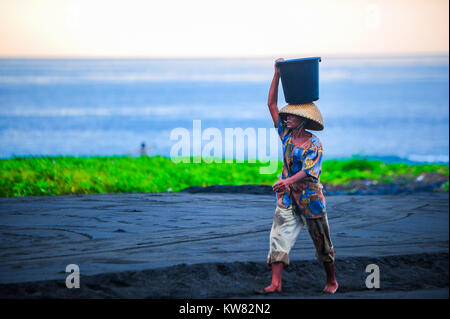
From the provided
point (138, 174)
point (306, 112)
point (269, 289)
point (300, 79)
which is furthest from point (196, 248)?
point (138, 174)

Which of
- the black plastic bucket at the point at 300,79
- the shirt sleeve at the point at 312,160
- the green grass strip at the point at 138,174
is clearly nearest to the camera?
the shirt sleeve at the point at 312,160

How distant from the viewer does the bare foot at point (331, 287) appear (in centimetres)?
557

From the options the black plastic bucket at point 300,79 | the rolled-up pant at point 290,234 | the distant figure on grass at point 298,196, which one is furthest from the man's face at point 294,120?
the rolled-up pant at point 290,234

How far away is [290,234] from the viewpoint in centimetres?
550

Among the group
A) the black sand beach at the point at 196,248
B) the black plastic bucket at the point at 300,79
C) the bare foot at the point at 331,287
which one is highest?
the black plastic bucket at the point at 300,79

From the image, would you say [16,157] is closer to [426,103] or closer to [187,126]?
[187,126]

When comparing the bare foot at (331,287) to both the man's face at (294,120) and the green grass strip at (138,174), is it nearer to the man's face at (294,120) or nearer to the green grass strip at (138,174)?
the man's face at (294,120)

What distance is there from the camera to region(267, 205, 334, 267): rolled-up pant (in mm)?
5465

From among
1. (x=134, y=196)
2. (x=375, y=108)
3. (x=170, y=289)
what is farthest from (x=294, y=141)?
(x=375, y=108)

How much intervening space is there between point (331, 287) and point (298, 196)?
0.79 meters

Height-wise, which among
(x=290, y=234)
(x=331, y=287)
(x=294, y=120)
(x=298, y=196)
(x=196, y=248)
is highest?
(x=294, y=120)

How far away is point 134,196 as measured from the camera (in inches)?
399

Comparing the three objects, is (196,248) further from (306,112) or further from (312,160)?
(306,112)

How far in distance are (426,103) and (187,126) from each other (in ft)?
102
